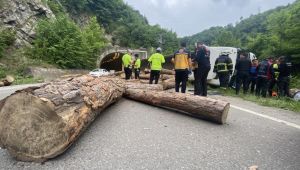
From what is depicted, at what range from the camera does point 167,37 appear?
98625mm

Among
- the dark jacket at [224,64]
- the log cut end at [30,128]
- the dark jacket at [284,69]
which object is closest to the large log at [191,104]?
the log cut end at [30,128]

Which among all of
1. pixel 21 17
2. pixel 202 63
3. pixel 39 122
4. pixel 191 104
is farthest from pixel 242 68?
pixel 21 17

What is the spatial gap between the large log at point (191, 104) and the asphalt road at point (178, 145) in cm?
17

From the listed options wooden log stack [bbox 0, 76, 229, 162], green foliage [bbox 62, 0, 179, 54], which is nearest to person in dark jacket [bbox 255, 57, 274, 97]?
wooden log stack [bbox 0, 76, 229, 162]

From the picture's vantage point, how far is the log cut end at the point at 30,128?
3.60 m

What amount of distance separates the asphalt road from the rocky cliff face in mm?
23514

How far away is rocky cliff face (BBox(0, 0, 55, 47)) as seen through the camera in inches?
1057

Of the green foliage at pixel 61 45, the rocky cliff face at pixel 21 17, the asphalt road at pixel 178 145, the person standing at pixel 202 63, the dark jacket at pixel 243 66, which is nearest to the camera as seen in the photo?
the asphalt road at pixel 178 145

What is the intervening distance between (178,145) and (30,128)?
6.56 feet

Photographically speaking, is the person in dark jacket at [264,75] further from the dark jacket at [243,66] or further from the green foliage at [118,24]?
the green foliage at [118,24]

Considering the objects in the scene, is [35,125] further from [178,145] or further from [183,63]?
[183,63]

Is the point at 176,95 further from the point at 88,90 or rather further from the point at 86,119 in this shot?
the point at 86,119

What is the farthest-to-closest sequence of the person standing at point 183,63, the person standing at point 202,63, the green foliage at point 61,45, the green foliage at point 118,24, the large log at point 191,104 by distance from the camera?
the green foliage at point 118,24 → the green foliage at point 61,45 → the person standing at point 183,63 → the person standing at point 202,63 → the large log at point 191,104

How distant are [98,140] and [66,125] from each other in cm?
87
